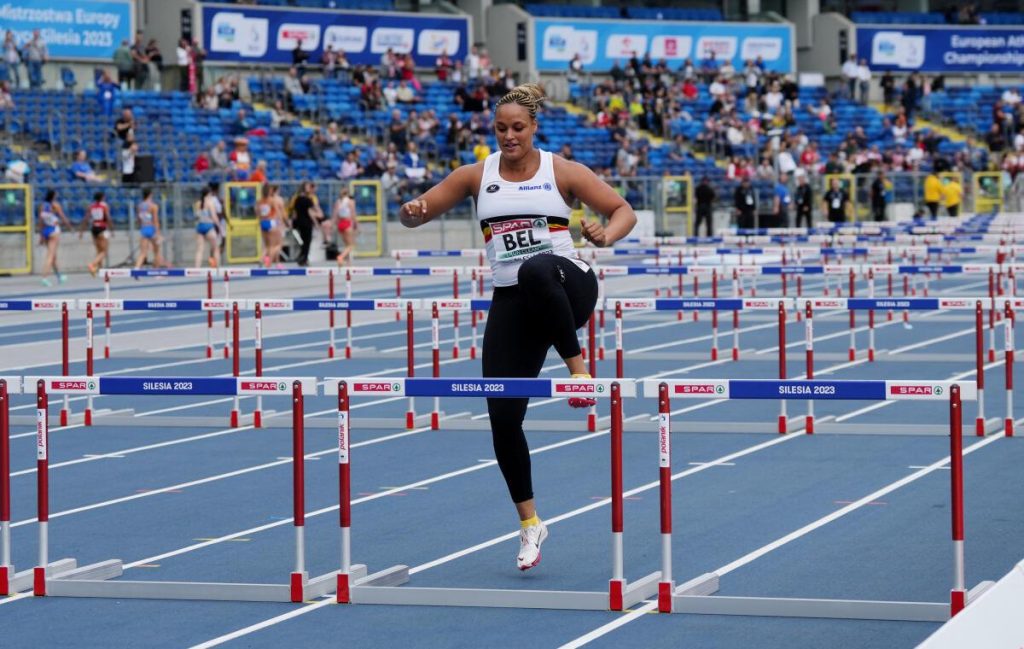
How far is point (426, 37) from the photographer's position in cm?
5109

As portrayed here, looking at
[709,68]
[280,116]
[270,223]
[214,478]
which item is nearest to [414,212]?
[214,478]

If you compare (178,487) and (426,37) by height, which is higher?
(426,37)

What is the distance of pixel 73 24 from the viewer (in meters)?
42.3

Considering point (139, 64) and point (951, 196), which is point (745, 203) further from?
point (139, 64)

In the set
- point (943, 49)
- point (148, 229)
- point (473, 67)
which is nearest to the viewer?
point (148, 229)

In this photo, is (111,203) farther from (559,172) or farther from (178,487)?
(559,172)

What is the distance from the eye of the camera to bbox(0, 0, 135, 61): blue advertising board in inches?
1618

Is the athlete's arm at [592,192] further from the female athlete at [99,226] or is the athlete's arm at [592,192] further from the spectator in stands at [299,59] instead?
the spectator in stands at [299,59]

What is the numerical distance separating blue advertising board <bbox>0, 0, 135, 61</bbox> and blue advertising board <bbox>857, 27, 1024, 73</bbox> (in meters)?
26.8

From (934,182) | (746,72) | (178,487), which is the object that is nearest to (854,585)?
(178,487)

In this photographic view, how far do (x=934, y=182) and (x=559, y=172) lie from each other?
39.8m

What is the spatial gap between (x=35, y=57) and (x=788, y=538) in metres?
32.4

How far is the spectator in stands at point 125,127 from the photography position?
36969 millimetres

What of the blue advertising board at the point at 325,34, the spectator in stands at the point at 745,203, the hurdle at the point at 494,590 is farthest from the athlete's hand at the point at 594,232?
the blue advertising board at the point at 325,34
